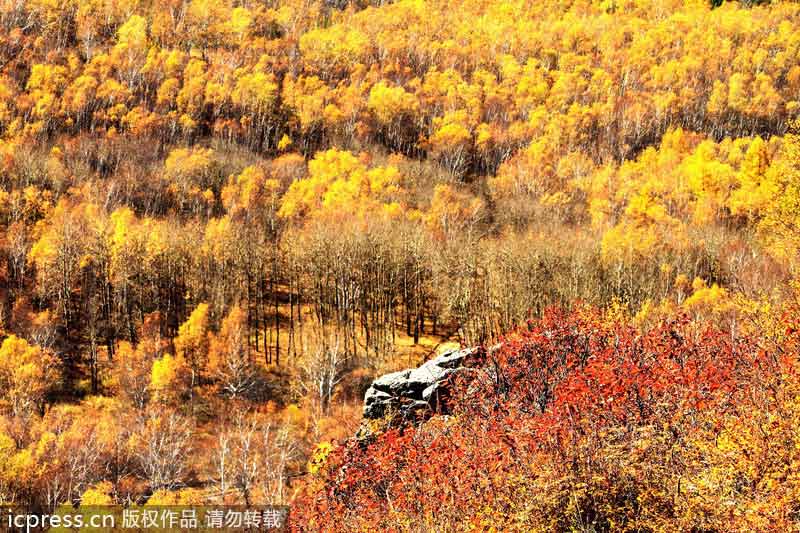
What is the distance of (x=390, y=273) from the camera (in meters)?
73.7

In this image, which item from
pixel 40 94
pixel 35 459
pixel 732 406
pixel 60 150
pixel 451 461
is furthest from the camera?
pixel 40 94

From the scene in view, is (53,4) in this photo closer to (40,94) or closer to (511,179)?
(40,94)

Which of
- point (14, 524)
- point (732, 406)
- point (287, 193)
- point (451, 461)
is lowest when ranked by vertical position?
point (14, 524)

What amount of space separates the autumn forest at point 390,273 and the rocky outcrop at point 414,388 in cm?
101

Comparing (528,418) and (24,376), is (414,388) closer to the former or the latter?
(528,418)

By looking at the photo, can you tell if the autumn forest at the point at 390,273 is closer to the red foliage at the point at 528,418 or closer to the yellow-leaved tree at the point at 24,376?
the red foliage at the point at 528,418

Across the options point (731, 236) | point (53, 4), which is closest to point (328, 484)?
point (731, 236)

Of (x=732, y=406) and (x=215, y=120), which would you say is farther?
(x=215, y=120)

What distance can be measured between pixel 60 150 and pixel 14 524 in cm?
8620

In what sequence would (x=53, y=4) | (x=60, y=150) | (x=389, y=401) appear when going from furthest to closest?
(x=53, y=4)
(x=60, y=150)
(x=389, y=401)

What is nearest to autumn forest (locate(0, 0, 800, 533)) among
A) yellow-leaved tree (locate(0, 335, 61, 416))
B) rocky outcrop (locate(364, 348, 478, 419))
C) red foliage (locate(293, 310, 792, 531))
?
red foliage (locate(293, 310, 792, 531))

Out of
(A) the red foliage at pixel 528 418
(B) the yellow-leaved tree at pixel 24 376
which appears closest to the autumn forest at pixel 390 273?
(A) the red foliage at pixel 528 418

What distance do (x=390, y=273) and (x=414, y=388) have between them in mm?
41596

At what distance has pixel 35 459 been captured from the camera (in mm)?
48094
